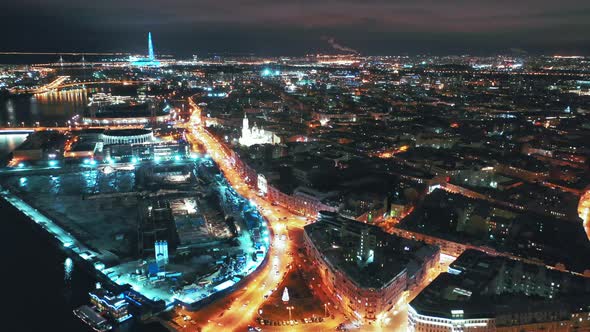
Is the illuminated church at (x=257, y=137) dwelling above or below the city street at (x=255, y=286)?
above

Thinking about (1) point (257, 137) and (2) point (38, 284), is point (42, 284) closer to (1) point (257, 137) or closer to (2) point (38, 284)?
(2) point (38, 284)

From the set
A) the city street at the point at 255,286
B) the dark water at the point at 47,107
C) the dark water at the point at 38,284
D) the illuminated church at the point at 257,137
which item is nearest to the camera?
the city street at the point at 255,286

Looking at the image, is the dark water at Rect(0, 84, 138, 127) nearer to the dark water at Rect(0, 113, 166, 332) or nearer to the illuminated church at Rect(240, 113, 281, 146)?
the illuminated church at Rect(240, 113, 281, 146)

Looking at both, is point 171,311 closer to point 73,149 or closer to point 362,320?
point 362,320

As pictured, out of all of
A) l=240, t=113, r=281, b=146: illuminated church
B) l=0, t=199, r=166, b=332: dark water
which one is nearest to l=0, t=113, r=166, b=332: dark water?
l=0, t=199, r=166, b=332: dark water

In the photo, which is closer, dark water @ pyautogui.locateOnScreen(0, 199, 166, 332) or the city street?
the city street

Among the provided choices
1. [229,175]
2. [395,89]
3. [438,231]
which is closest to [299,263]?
[438,231]

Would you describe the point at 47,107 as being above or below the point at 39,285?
above

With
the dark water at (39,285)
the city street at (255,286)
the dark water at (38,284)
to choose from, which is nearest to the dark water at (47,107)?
the dark water at (38,284)

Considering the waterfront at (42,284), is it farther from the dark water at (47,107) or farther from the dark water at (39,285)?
the dark water at (47,107)

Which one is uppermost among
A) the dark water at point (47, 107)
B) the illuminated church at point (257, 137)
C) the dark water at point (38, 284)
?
the dark water at point (47, 107)

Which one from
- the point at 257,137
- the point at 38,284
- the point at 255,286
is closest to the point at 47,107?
the point at 257,137
